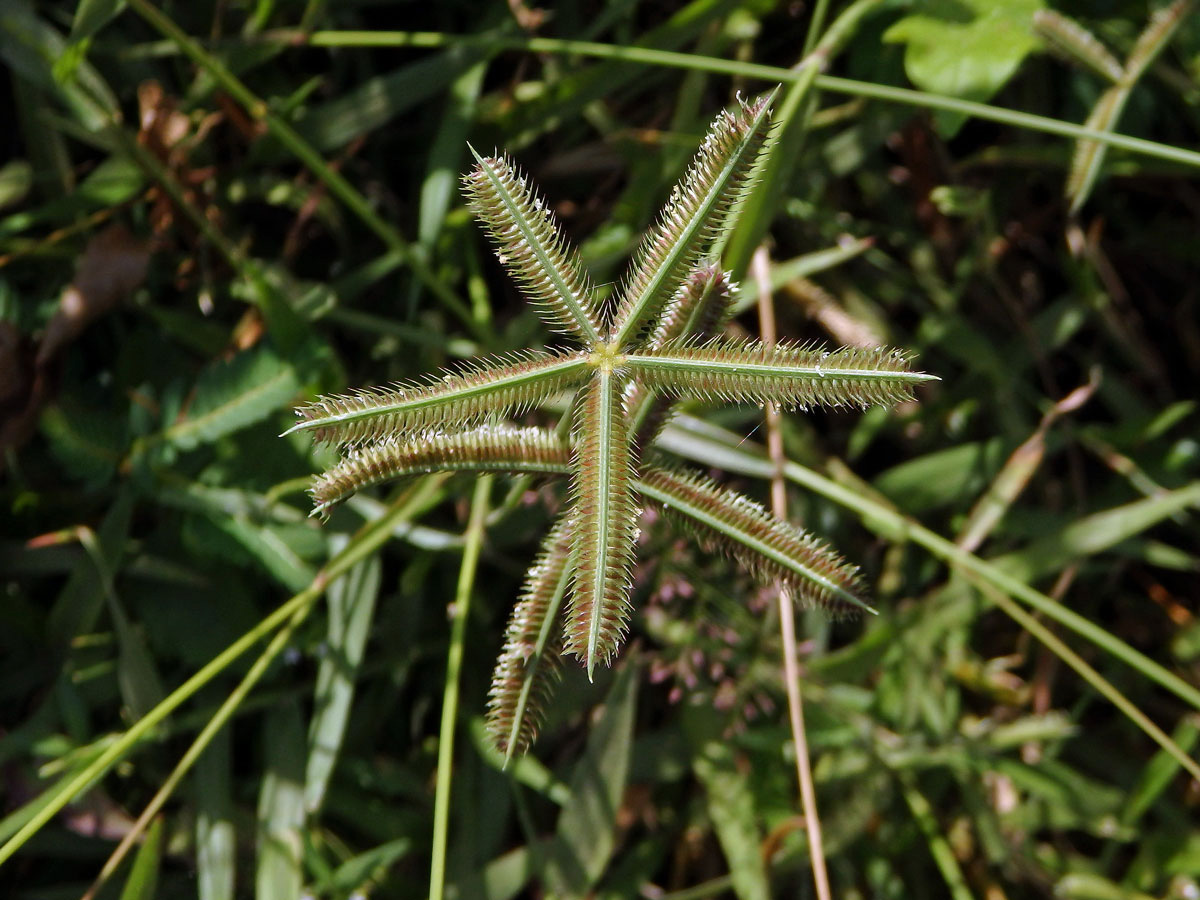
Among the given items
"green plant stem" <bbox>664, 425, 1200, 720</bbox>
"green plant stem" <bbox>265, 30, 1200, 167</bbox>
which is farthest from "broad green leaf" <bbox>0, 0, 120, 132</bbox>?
"green plant stem" <bbox>664, 425, 1200, 720</bbox>

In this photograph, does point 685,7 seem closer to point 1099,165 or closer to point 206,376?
point 1099,165

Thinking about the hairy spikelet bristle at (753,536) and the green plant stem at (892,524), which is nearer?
the hairy spikelet bristle at (753,536)

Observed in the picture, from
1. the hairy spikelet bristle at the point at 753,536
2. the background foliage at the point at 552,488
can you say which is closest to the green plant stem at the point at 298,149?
the background foliage at the point at 552,488

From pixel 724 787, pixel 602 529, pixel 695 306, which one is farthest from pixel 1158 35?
pixel 724 787

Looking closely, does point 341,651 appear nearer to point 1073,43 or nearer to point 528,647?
point 528,647

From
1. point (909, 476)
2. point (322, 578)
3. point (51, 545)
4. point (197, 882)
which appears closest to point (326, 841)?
point (197, 882)

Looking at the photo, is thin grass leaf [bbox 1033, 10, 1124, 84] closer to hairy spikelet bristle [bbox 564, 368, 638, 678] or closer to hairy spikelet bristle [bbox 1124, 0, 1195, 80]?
hairy spikelet bristle [bbox 1124, 0, 1195, 80]

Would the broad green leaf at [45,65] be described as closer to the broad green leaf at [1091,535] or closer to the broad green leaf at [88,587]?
the broad green leaf at [88,587]
